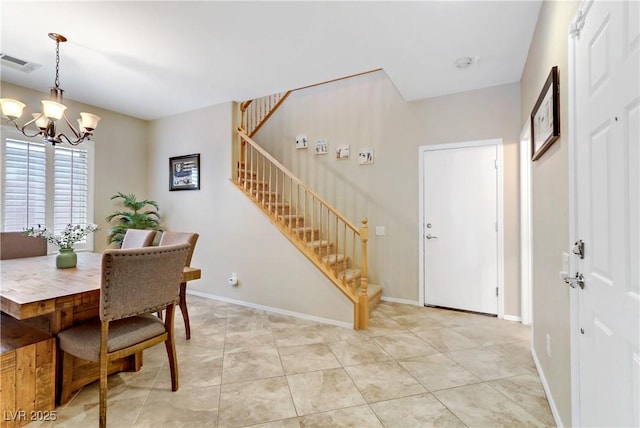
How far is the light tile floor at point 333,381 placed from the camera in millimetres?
1668

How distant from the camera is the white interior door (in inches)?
130

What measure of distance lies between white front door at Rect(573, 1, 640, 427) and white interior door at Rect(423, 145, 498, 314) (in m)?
2.14

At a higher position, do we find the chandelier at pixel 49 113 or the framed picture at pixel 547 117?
the chandelier at pixel 49 113

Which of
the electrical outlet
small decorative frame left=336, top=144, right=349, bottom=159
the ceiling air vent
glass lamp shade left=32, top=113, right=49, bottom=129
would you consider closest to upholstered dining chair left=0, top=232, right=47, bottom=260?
glass lamp shade left=32, top=113, right=49, bottom=129

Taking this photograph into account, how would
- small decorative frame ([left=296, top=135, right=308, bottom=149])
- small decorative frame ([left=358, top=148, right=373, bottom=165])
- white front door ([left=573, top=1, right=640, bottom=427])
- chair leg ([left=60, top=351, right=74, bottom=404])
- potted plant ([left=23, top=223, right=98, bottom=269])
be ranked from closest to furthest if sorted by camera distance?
1. white front door ([left=573, top=1, right=640, bottom=427])
2. chair leg ([left=60, top=351, right=74, bottom=404])
3. potted plant ([left=23, top=223, right=98, bottom=269])
4. small decorative frame ([left=358, top=148, right=373, bottom=165])
5. small decorative frame ([left=296, top=135, right=308, bottom=149])

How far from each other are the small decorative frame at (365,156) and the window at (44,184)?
3928mm

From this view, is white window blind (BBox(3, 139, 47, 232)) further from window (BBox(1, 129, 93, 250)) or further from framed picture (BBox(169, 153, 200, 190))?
framed picture (BBox(169, 153, 200, 190))

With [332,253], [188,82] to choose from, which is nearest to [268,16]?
[188,82]

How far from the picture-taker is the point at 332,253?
13.5ft

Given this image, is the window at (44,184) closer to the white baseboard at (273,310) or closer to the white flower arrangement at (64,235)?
the white flower arrangement at (64,235)

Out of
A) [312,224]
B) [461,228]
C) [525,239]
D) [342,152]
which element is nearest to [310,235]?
[312,224]

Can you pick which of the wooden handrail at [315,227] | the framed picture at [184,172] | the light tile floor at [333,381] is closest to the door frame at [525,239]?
the light tile floor at [333,381]

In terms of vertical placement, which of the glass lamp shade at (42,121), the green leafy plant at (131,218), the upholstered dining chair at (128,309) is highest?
the glass lamp shade at (42,121)

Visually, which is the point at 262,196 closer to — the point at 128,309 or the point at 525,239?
the point at 128,309
